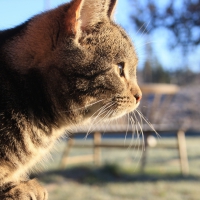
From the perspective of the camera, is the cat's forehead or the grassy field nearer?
the cat's forehead

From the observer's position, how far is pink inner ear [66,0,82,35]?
80 cm

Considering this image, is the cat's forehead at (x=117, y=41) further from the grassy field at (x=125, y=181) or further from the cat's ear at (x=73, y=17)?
the grassy field at (x=125, y=181)

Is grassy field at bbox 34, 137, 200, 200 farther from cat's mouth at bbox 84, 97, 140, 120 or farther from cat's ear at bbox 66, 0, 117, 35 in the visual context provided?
cat's ear at bbox 66, 0, 117, 35

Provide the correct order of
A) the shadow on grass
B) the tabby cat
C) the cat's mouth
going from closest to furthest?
the tabby cat → the cat's mouth → the shadow on grass

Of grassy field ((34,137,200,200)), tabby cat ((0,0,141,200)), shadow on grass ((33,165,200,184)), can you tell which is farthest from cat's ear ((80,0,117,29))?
shadow on grass ((33,165,200,184))

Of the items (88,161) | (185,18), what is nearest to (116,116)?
(185,18)

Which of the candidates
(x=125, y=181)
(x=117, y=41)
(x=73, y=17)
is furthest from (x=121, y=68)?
(x=125, y=181)

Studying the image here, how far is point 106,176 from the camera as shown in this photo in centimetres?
265

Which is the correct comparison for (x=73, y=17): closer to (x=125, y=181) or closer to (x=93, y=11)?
(x=93, y=11)

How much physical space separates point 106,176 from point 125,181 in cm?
18

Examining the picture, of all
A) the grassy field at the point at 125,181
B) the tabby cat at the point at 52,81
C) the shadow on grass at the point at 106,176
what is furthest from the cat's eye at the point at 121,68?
the shadow on grass at the point at 106,176

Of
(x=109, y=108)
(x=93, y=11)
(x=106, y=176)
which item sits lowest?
(x=106, y=176)

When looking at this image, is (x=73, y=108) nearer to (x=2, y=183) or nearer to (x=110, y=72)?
(x=110, y=72)

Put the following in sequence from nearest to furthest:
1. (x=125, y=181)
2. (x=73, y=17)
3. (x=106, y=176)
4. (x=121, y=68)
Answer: (x=73, y=17) → (x=121, y=68) → (x=125, y=181) → (x=106, y=176)
